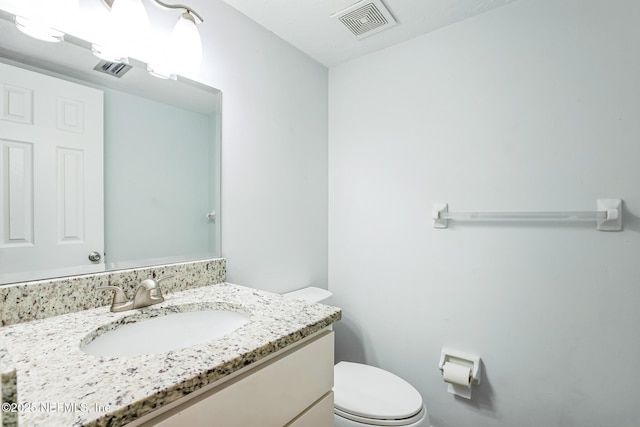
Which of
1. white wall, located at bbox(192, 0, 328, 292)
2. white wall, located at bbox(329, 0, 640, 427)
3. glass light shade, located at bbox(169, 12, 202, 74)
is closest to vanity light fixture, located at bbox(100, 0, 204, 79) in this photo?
glass light shade, located at bbox(169, 12, 202, 74)

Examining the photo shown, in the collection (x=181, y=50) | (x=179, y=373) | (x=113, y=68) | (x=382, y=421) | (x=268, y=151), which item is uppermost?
(x=181, y=50)

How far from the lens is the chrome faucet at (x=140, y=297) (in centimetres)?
86

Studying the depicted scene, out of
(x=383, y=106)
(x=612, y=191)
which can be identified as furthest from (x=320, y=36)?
(x=612, y=191)

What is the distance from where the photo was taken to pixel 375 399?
115 centimetres

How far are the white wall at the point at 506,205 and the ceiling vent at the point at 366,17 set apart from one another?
20 centimetres

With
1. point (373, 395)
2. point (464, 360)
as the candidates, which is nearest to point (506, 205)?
point (464, 360)

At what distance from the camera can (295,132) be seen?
1.58 metres

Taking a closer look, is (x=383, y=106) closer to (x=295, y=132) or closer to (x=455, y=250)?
(x=295, y=132)

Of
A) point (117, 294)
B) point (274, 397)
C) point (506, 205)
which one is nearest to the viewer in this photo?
point (274, 397)

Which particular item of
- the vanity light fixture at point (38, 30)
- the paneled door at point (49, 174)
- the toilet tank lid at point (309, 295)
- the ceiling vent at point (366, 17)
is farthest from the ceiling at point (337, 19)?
the toilet tank lid at point (309, 295)

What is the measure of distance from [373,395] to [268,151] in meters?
1.16

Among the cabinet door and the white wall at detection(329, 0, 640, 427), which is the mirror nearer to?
the cabinet door

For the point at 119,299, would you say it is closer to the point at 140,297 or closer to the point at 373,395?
the point at 140,297

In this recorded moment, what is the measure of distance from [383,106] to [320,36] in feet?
1.56
